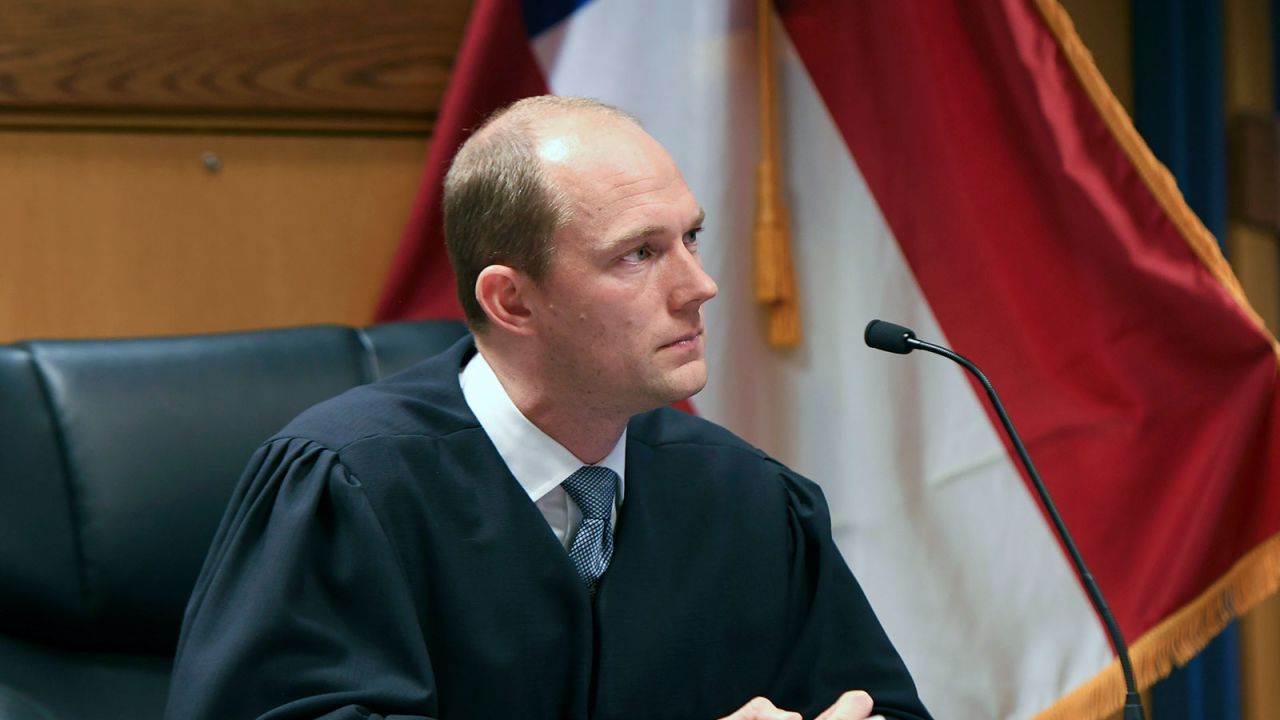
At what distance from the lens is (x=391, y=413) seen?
142 cm

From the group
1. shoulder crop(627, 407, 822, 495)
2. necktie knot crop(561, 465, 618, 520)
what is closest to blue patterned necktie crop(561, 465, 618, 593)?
necktie knot crop(561, 465, 618, 520)

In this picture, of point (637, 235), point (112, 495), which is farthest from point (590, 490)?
point (112, 495)

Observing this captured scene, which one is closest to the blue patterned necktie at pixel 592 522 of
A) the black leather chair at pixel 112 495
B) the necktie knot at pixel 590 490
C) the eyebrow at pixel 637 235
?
the necktie knot at pixel 590 490

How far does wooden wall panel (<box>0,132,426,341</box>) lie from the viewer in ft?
6.73

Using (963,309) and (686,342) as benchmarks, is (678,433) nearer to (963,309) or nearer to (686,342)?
(686,342)

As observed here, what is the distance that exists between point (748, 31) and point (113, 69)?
988mm

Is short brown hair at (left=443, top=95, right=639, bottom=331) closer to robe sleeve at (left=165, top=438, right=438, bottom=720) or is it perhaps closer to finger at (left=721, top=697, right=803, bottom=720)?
robe sleeve at (left=165, top=438, right=438, bottom=720)

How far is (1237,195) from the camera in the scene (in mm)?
2486

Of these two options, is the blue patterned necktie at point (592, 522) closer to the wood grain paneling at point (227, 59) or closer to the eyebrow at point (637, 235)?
the eyebrow at point (637, 235)

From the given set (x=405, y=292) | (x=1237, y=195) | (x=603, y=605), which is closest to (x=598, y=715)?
(x=603, y=605)

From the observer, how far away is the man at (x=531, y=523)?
1.28m

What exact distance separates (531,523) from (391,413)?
19cm

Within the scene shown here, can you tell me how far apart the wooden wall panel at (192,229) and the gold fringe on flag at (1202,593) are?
1.07 m

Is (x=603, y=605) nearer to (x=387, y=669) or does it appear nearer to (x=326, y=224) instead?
(x=387, y=669)
